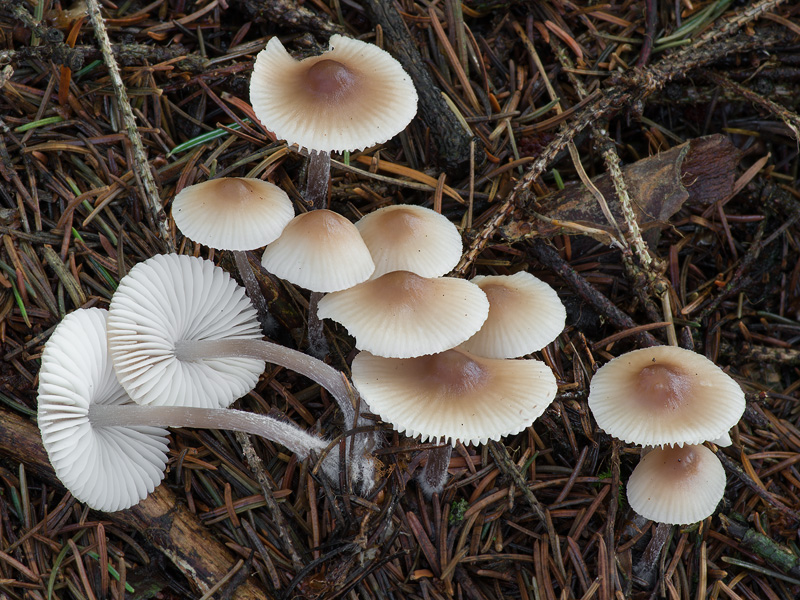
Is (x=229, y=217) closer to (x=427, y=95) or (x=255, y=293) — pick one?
(x=255, y=293)

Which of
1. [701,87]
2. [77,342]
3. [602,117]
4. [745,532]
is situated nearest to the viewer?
[77,342]

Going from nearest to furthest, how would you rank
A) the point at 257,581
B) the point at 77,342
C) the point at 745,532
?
1. the point at 77,342
2. the point at 257,581
3. the point at 745,532

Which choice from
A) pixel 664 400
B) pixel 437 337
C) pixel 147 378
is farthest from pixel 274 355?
pixel 664 400

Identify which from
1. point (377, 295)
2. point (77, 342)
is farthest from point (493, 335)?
point (77, 342)

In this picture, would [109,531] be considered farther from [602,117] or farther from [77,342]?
[602,117]

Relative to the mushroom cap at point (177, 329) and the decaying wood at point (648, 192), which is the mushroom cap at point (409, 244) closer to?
the decaying wood at point (648, 192)

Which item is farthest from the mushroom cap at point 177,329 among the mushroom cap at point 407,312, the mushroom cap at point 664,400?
the mushroom cap at point 664,400
